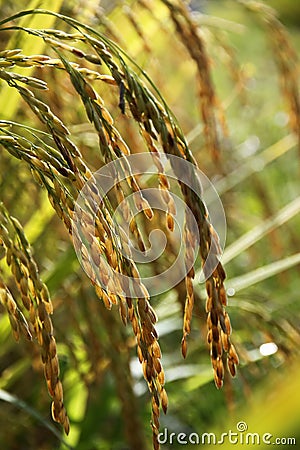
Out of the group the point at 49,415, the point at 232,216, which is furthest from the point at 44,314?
the point at 232,216

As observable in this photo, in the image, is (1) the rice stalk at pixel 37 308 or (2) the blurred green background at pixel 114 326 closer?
(1) the rice stalk at pixel 37 308

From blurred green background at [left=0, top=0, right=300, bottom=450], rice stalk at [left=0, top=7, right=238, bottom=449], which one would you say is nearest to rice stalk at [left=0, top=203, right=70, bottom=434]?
rice stalk at [left=0, top=7, right=238, bottom=449]

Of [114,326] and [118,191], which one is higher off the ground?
[118,191]

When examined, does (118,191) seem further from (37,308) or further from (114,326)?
(114,326)

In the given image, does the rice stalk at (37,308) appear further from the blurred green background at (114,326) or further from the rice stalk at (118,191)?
the blurred green background at (114,326)

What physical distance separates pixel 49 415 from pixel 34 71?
59 cm

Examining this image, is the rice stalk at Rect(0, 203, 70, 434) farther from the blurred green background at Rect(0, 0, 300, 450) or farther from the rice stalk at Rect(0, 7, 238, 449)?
the blurred green background at Rect(0, 0, 300, 450)

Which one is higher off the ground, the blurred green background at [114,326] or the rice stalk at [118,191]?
the rice stalk at [118,191]

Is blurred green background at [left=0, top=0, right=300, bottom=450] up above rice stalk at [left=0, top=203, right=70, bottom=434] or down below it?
below

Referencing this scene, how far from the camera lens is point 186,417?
1458 millimetres

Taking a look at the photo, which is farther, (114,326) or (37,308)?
(114,326)

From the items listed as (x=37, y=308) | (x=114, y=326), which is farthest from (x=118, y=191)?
(x=114, y=326)

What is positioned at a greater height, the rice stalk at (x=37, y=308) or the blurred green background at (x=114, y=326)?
the rice stalk at (x=37, y=308)

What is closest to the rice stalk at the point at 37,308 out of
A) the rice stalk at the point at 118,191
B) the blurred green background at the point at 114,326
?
the rice stalk at the point at 118,191
